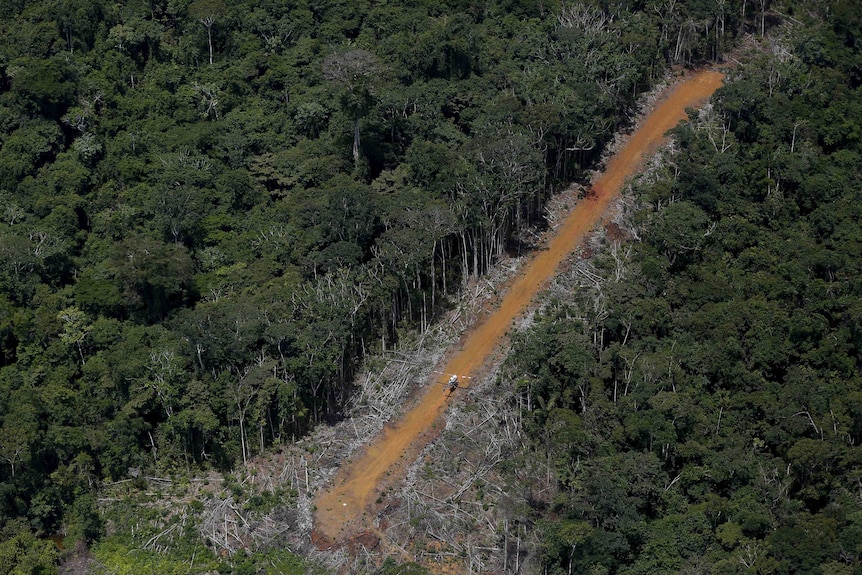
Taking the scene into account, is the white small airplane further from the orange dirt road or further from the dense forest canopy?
the dense forest canopy

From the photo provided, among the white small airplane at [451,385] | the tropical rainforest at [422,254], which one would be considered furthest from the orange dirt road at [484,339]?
the tropical rainforest at [422,254]

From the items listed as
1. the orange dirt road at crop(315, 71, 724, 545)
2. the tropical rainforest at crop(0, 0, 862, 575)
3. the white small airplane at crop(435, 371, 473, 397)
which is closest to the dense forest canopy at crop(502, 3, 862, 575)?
the tropical rainforest at crop(0, 0, 862, 575)

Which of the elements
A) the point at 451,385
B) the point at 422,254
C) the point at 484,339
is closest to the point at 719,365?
the point at 484,339

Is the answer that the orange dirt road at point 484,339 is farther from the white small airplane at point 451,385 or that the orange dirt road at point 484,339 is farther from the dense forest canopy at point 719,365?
the dense forest canopy at point 719,365

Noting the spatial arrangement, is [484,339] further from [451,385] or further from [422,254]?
[422,254]

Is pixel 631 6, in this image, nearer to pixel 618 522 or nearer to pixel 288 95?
pixel 288 95
